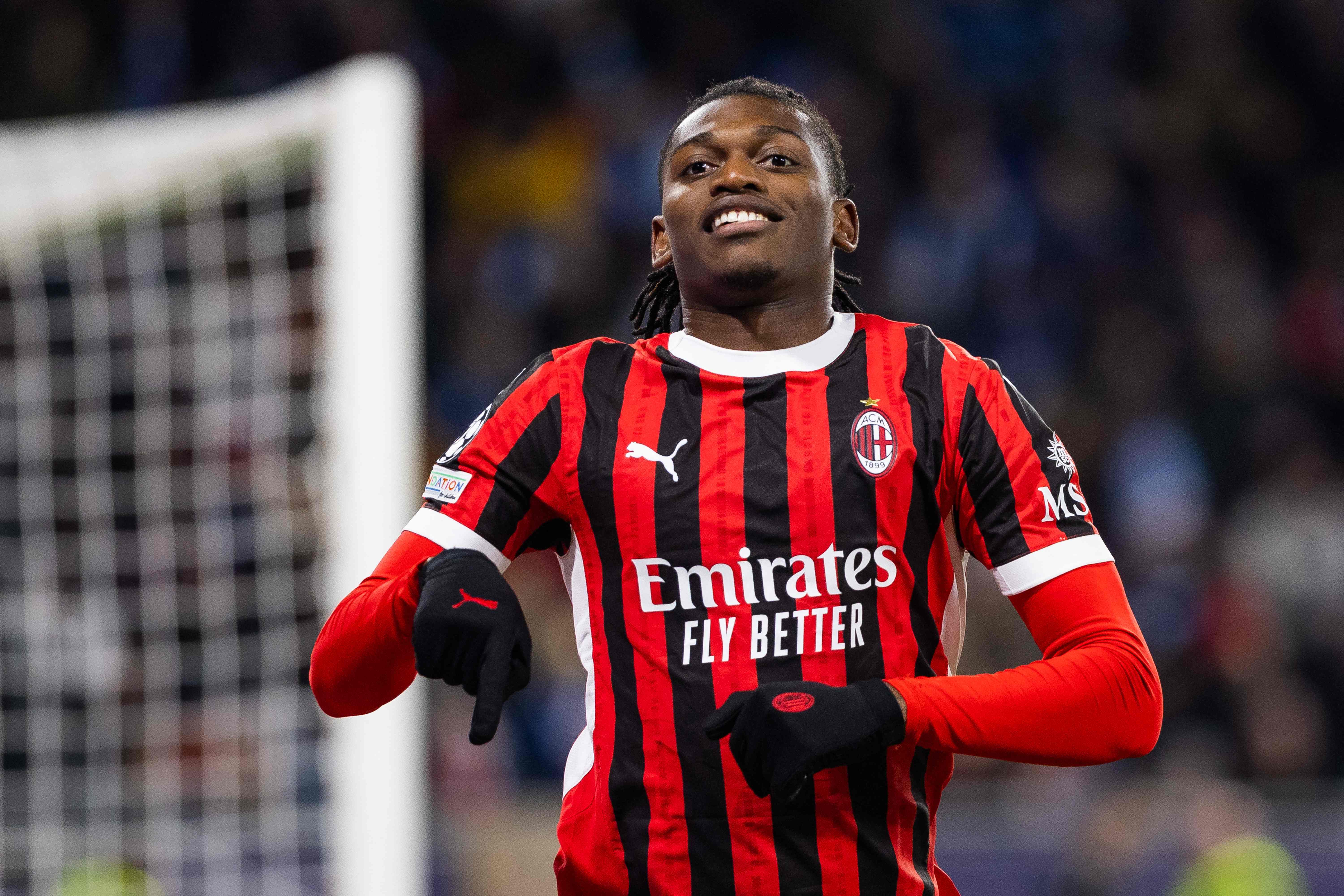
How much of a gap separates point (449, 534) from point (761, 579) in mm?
410

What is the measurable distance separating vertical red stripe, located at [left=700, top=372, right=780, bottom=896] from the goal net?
1.97m

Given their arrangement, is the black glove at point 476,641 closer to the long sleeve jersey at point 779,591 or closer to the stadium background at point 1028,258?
the long sleeve jersey at point 779,591

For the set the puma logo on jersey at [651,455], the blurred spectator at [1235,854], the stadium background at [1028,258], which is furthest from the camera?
the stadium background at [1028,258]

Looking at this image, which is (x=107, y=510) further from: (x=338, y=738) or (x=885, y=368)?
(x=885, y=368)

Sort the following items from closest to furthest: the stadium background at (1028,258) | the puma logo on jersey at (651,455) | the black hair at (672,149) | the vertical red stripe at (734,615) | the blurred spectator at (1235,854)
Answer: the vertical red stripe at (734,615) < the puma logo on jersey at (651,455) < the black hair at (672,149) < the blurred spectator at (1235,854) < the stadium background at (1028,258)

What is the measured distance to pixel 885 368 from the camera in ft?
6.75

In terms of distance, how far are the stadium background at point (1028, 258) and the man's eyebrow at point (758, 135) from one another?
15.5 ft

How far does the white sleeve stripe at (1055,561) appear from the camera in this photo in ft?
6.30

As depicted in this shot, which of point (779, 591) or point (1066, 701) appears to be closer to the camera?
point (1066, 701)

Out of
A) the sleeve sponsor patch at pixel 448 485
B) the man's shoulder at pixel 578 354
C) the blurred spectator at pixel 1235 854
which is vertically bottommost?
the blurred spectator at pixel 1235 854

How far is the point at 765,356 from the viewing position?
6.85ft

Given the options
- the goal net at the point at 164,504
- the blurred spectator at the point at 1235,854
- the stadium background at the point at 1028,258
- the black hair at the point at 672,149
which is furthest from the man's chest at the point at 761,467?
the blurred spectator at the point at 1235,854

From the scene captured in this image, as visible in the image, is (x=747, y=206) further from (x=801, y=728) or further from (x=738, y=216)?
(x=801, y=728)

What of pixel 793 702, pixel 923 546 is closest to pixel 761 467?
pixel 923 546
